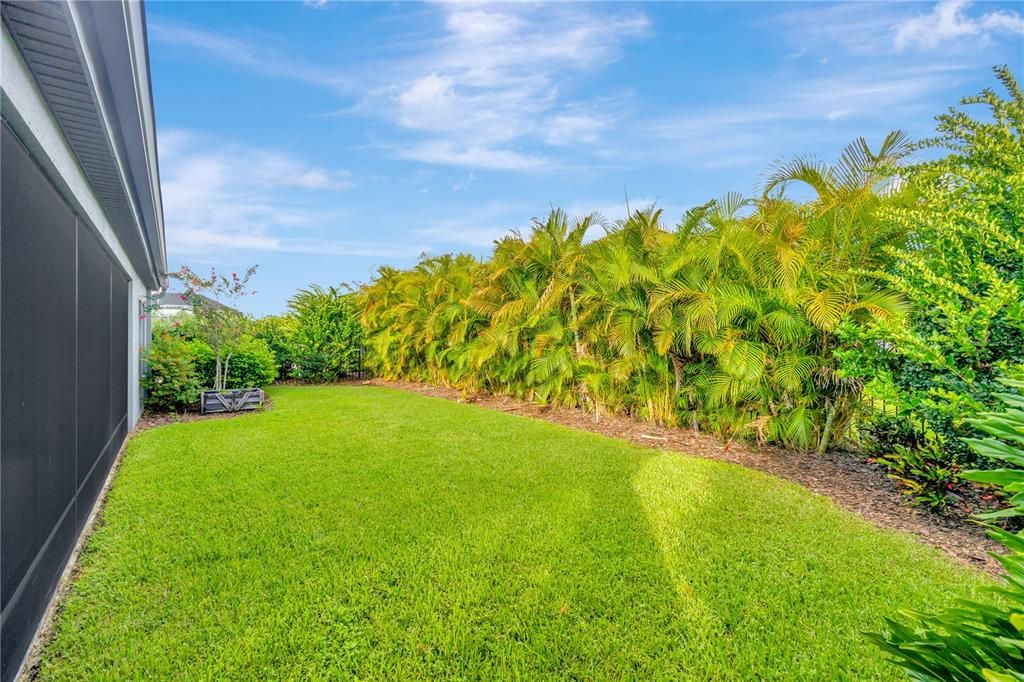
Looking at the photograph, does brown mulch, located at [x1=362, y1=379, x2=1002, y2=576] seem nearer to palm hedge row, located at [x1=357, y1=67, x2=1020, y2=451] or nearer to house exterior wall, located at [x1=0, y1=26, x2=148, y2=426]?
palm hedge row, located at [x1=357, y1=67, x2=1020, y2=451]

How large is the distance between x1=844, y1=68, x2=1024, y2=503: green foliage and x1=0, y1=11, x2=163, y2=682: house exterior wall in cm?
497

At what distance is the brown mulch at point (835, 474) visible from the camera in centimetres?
323

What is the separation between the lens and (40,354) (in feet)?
7.67

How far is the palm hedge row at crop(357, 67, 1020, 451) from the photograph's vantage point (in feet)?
14.1

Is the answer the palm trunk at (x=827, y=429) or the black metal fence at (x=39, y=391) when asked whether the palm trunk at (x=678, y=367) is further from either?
the black metal fence at (x=39, y=391)

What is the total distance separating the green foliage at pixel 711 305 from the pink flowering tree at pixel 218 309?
170 inches

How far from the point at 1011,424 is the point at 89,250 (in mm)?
5264

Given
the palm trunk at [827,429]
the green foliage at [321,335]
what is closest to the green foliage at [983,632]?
the palm trunk at [827,429]

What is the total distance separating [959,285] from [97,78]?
5.39 metres

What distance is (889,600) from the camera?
8.02ft

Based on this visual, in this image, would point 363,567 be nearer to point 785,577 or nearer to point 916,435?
point 785,577

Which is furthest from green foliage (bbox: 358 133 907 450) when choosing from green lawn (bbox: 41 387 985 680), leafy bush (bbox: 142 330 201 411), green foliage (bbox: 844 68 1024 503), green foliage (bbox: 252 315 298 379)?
green foliage (bbox: 252 315 298 379)

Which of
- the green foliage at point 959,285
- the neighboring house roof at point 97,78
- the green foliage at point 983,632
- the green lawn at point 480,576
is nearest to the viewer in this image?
the green foliage at point 983,632

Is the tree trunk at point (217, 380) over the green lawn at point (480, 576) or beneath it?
over
